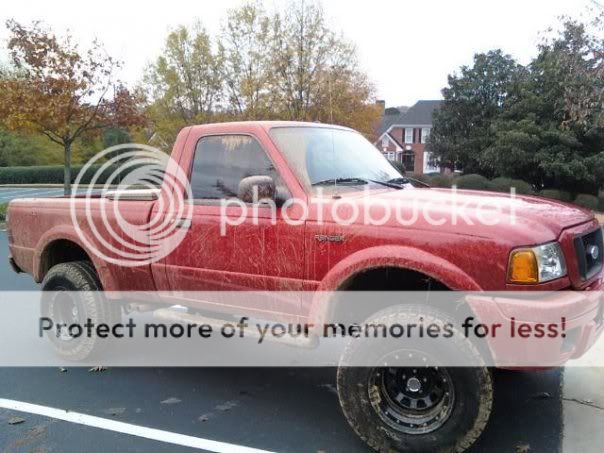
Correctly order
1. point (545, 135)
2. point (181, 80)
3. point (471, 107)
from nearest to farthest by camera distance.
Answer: point (181, 80) < point (545, 135) < point (471, 107)

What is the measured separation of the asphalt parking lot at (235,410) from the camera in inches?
142

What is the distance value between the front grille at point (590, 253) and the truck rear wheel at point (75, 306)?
371 centimetres

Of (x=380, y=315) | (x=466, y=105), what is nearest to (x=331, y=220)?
(x=380, y=315)

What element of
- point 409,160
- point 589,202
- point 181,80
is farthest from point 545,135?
point 409,160

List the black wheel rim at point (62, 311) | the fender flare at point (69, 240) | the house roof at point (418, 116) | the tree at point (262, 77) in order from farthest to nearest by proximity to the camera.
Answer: the house roof at point (418, 116), the tree at point (262, 77), the black wheel rim at point (62, 311), the fender flare at point (69, 240)

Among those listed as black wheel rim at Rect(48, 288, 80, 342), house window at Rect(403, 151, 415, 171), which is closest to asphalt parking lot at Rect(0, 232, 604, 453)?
black wheel rim at Rect(48, 288, 80, 342)

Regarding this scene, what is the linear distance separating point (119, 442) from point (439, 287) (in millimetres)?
2272

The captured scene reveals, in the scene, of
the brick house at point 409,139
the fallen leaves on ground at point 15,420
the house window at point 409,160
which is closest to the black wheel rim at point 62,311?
the fallen leaves on ground at point 15,420

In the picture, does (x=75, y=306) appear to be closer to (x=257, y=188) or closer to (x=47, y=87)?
(x=257, y=188)

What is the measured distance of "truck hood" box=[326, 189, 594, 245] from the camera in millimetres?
3170

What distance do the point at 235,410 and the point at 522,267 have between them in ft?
7.48

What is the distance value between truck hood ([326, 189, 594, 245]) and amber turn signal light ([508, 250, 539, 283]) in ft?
0.23

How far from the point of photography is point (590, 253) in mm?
3564

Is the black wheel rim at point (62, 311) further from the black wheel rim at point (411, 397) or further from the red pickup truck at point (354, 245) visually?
the black wheel rim at point (411, 397)
